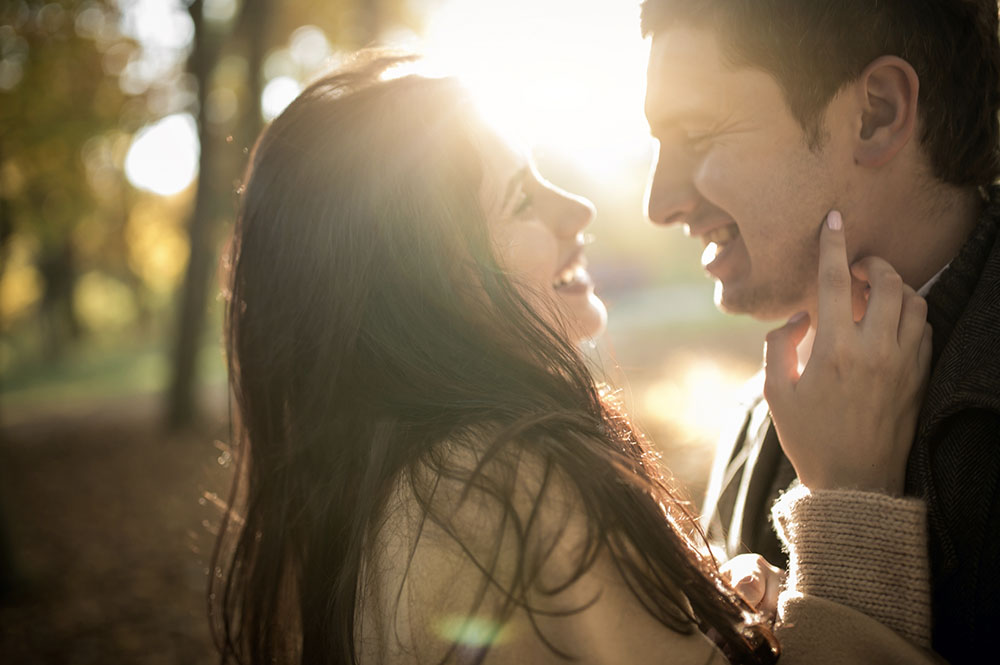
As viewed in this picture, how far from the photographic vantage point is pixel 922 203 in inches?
87.0

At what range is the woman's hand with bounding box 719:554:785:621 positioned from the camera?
206cm

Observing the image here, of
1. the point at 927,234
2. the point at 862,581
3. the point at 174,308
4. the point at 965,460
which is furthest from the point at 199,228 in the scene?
the point at 965,460

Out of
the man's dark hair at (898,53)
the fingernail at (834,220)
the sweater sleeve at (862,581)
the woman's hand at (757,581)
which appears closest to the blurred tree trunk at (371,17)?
the man's dark hair at (898,53)

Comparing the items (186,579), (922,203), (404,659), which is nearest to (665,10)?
(922,203)

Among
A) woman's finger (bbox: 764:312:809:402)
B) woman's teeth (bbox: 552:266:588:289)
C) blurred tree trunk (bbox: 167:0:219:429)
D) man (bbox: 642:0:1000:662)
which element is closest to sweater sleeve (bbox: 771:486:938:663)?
woman's finger (bbox: 764:312:809:402)

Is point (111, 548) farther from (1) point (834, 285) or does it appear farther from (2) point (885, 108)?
(2) point (885, 108)

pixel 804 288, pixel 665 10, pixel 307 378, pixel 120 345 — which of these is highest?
pixel 665 10

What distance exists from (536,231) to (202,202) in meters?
9.68

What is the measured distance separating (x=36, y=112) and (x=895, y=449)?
12.2 m

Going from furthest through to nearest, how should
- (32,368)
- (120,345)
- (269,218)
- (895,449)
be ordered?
(120,345), (32,368), (269,218), (895,449)

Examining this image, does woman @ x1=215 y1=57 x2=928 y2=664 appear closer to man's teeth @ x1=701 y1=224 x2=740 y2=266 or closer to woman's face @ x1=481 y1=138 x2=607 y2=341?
woman's face @ x1=481 y1=138 x2=607 y2=341

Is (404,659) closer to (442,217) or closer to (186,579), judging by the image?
(442,217)

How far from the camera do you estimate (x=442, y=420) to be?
1981mm

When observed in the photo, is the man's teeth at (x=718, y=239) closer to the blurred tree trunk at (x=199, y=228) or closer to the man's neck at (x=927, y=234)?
the man's neck at (x=927, y=234)
